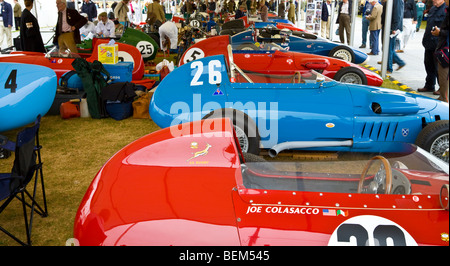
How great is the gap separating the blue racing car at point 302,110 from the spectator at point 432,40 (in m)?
3.80

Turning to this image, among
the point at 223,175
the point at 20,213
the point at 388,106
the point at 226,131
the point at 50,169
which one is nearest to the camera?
the point at 223,175

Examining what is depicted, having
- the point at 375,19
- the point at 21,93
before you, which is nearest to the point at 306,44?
the point at 375,19

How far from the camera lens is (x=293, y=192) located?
2.45 metres

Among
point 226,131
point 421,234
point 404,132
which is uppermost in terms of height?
point 226,131

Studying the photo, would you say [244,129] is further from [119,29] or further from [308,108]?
[119,29]

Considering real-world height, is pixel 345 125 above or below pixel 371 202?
below

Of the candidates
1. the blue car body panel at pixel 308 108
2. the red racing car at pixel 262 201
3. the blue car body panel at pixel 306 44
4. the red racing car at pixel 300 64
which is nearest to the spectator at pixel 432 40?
the red racing car at pixel 300 64

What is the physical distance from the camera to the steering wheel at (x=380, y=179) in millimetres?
2486

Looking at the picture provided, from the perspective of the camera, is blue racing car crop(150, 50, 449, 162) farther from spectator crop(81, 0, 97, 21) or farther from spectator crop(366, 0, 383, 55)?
spectator crop(81, 0, 97, 21)

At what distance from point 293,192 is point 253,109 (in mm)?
2744

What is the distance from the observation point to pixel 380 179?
2605 mm
